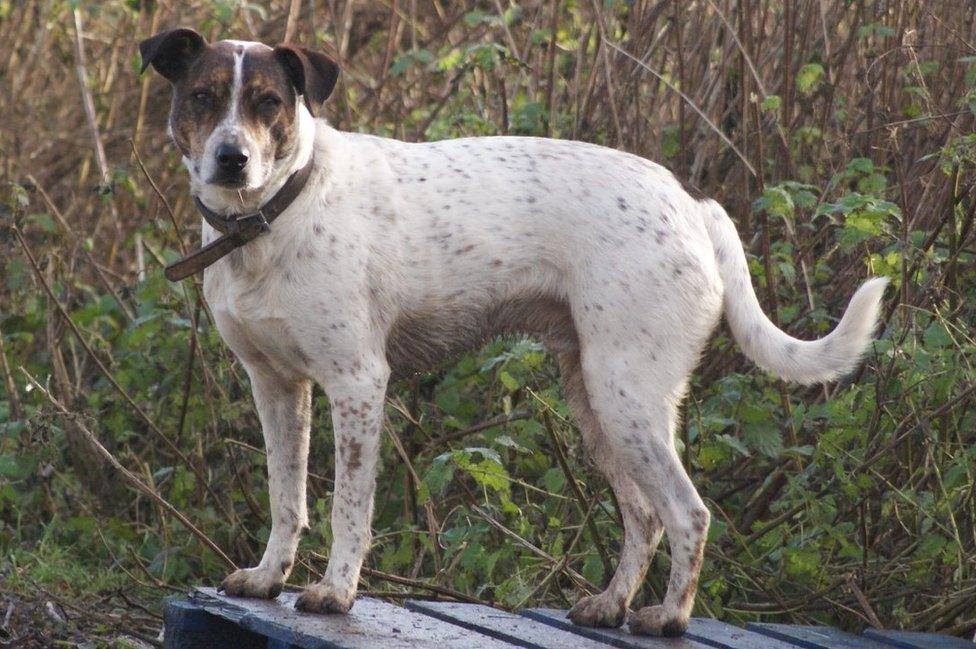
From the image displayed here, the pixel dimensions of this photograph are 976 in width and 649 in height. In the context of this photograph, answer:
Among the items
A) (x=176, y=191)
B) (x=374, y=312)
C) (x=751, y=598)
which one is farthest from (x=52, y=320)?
(x=751, y=598)

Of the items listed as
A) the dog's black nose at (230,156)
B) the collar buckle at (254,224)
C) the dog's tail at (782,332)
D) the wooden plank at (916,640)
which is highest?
the dog's black nose at (230,156)

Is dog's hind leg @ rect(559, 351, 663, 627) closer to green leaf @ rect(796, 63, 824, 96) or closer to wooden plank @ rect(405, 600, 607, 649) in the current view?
wooden plank @ rect(405, 600, 607, 649)

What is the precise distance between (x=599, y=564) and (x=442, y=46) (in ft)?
10.9

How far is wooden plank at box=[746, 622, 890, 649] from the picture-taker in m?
3.59

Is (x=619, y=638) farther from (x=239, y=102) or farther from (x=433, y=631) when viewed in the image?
(x=239, y=102)

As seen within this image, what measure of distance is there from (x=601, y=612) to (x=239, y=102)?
165cm

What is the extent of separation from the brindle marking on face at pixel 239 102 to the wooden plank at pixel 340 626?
115 centimetres

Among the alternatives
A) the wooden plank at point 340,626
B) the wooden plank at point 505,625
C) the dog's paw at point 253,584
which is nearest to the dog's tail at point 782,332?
the wooden plank at point 505,625

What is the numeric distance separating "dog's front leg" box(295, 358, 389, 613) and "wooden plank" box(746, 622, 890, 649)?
1133 mm

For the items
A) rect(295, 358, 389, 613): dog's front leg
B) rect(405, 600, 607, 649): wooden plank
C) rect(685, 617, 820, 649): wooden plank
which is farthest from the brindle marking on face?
rect(685, 617, 820, 649): wooden plank

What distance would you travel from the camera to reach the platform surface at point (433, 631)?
3295 millimetres

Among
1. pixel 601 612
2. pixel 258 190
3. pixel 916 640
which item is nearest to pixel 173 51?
pixel 258 190

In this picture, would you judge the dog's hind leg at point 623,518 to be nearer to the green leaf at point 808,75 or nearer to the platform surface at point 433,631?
the platform surface at point 433,631

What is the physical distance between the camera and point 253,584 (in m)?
3.65
